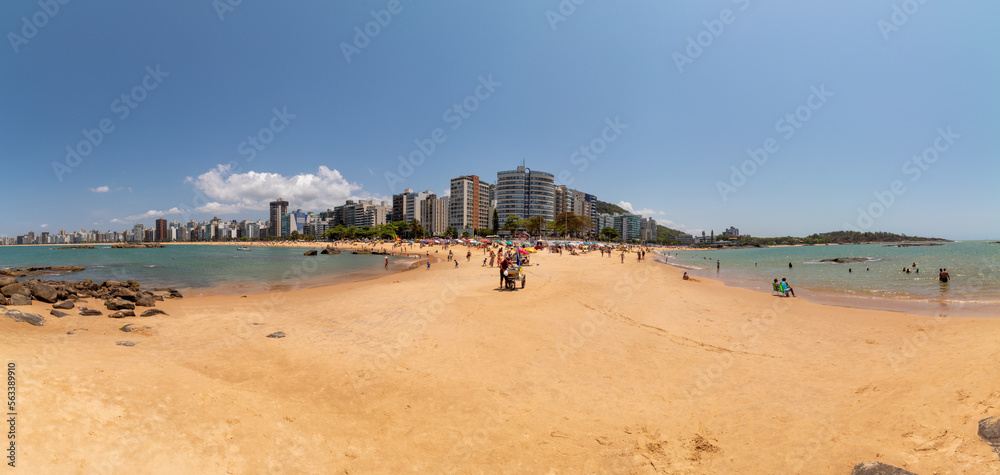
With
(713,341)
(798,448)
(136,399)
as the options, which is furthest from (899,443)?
(136,399)

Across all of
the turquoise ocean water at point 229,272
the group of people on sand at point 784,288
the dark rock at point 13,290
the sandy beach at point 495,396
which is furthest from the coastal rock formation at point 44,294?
the group of people on sand at point 784,288

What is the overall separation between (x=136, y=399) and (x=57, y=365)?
238 cm

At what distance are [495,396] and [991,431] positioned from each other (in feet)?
21.4

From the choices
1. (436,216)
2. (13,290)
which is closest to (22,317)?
(13,290)

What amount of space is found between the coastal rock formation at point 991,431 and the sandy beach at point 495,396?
116 mm

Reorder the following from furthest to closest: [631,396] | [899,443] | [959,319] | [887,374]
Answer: [959,319], [887,374], [631,396], [899,443]

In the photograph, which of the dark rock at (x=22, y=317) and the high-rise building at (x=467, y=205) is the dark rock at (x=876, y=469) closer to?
the dark rock at (x=22, y=317)

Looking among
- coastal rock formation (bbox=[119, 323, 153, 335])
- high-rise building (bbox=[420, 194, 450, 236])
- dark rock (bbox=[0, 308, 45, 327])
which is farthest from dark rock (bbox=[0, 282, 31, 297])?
high-rise building (bbox=[420, 194, 450, 236])

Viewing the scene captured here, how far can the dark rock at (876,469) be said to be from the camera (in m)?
3.97

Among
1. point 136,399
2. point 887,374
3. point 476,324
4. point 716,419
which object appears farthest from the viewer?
point 476,324

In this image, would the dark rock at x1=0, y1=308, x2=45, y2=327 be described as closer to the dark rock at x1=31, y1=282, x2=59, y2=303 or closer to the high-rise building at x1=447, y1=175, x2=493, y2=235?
the dark rock at x1=31, y1=282, x2=59, y2=303

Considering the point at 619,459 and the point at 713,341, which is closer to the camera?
the point at 619,459

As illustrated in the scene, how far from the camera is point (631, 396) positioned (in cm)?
689

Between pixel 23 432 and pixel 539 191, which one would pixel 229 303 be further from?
pixel 539 191
